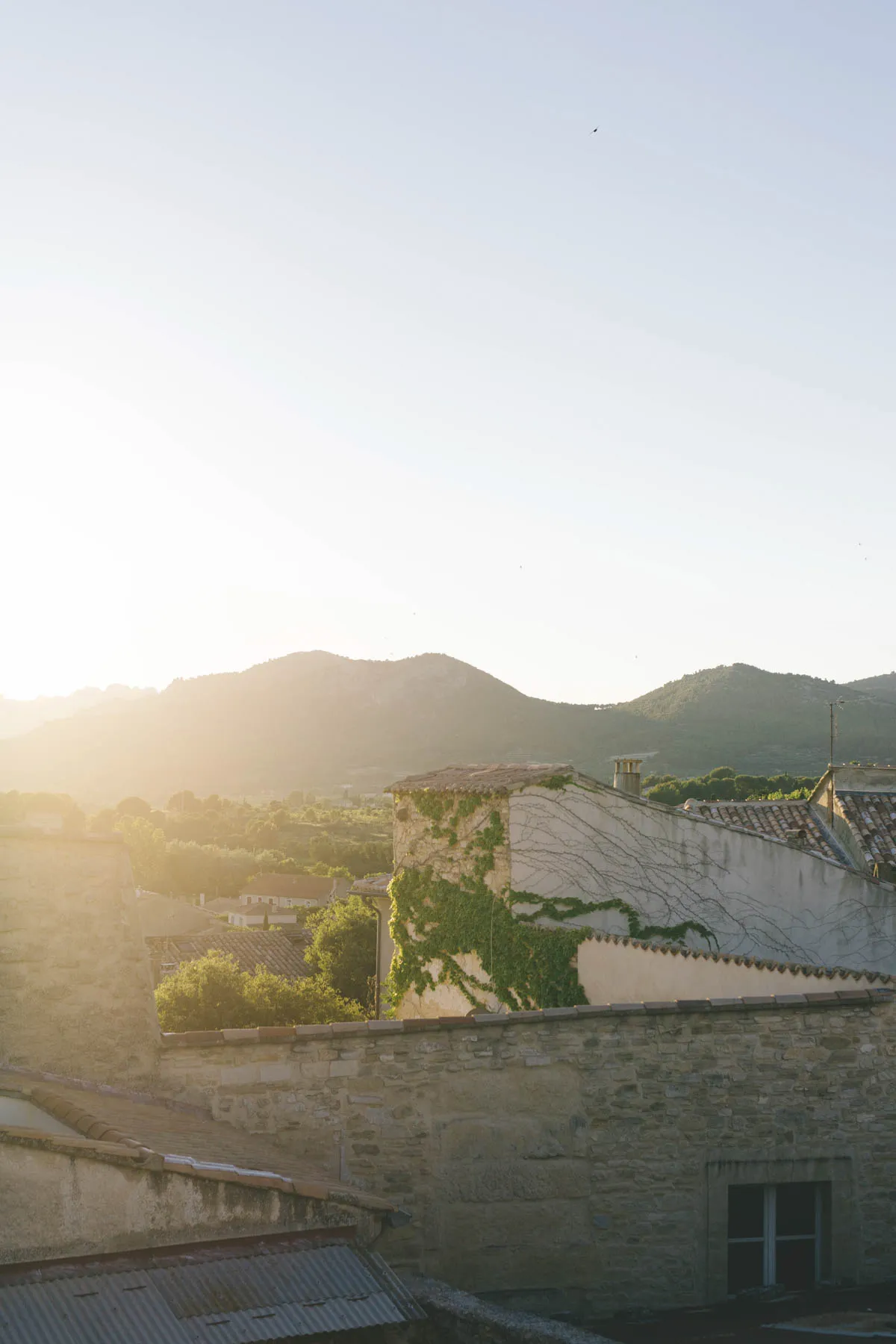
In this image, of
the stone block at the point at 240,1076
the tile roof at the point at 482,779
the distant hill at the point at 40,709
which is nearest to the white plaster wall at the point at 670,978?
the tile roof at the point at 482,779

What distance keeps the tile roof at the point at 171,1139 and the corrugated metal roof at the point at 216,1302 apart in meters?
0.46

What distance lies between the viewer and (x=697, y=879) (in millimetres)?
18109

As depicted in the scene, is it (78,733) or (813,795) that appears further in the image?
(78,733)

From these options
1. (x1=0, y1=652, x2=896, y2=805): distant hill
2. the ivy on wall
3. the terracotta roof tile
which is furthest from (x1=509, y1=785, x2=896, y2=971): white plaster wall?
(x1=0, y1=652, x2=896, y2=805): distant hill

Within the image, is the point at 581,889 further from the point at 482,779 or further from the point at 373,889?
the point at 373,889

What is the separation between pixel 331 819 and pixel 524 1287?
95.2 metres

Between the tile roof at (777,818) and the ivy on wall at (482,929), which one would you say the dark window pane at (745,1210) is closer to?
the ivy on wall at (482,929)

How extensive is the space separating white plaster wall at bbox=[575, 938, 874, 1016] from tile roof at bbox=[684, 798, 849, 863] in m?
8.94

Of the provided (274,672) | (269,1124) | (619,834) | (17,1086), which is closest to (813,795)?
(619,834)

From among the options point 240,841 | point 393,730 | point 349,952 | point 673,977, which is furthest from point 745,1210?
point 393,730

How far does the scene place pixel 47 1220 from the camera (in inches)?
288

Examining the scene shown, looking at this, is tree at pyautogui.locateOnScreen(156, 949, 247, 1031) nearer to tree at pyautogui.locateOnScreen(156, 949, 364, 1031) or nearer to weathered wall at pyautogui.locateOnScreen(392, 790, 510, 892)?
tree at pyautogui.locateOnScreen(156, 949, 364, 1031)

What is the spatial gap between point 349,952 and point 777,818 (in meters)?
18.7

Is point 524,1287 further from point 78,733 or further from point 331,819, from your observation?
point 78,733
